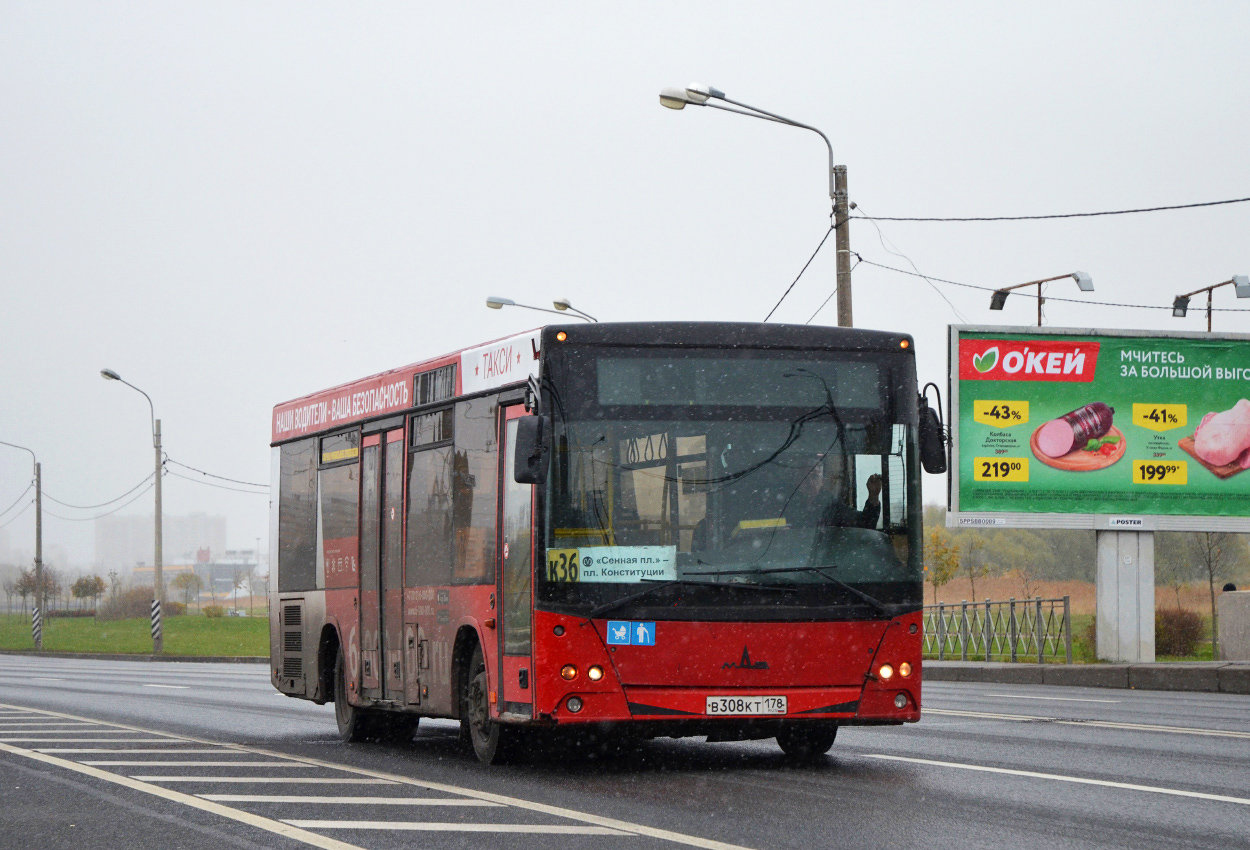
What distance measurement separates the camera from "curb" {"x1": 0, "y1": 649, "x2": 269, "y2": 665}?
4397cm

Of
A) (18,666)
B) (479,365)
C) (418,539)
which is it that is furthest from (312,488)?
(18,666)

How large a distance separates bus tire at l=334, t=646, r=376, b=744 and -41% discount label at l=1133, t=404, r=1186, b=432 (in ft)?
56.1

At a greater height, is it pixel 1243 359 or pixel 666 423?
pixel 1243 359

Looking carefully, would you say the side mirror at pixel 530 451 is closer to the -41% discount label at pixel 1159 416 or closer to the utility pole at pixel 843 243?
the utility pole at pixel 843 243

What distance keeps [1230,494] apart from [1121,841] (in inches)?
867

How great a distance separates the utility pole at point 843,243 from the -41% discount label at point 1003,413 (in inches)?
240

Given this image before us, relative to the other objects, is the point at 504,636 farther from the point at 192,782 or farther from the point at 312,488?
the point at 312,488

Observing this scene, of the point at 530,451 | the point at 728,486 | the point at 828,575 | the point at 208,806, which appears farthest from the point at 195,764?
the point at 828,575

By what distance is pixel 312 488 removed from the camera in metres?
15.9

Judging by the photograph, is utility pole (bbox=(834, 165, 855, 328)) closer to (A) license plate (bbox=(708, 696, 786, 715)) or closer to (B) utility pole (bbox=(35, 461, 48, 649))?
(A) license plate (bbox=(708, 696, 786, 715))

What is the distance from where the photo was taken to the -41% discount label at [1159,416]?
27969mm

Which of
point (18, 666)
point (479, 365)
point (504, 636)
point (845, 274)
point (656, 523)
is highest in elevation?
point (845, 274)

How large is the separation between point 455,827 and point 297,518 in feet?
27.6

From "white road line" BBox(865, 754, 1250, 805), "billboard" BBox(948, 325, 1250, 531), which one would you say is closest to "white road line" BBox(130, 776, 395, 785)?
"white road line" BBox(865, 754, 1250, 805)
